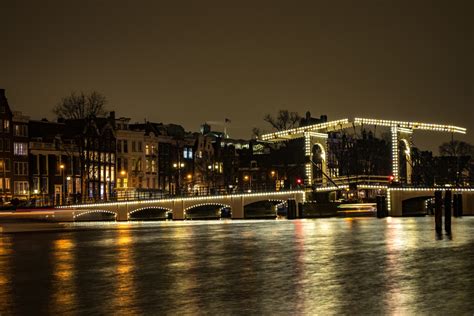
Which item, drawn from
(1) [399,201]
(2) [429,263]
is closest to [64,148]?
(1) [399,201]

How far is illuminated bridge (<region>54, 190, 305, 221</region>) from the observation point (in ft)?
266

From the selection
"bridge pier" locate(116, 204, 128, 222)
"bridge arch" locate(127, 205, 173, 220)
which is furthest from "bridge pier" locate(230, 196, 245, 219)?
"bridge arch" locate(127, 205, 173, 220)

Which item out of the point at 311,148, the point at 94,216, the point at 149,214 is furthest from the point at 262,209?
the point at 311,148

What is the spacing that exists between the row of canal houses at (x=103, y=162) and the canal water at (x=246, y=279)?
193 feet

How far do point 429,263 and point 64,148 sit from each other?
8123 cm

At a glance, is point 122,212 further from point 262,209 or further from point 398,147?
point 398,147

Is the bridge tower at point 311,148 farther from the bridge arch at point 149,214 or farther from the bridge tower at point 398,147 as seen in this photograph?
the bridge arch at point 149,214

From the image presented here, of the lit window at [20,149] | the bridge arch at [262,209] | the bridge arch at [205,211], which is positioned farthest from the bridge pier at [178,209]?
the lit window at [20,149]

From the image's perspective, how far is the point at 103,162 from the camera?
111688 millimetres

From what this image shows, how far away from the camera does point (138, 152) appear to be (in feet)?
391

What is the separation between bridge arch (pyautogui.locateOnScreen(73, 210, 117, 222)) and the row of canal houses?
7.43ft

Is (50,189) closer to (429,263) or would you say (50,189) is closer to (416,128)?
(416,128)

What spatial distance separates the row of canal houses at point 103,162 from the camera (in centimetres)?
9650

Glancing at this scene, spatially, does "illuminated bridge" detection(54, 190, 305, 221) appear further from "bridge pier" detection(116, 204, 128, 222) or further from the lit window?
the lit window
